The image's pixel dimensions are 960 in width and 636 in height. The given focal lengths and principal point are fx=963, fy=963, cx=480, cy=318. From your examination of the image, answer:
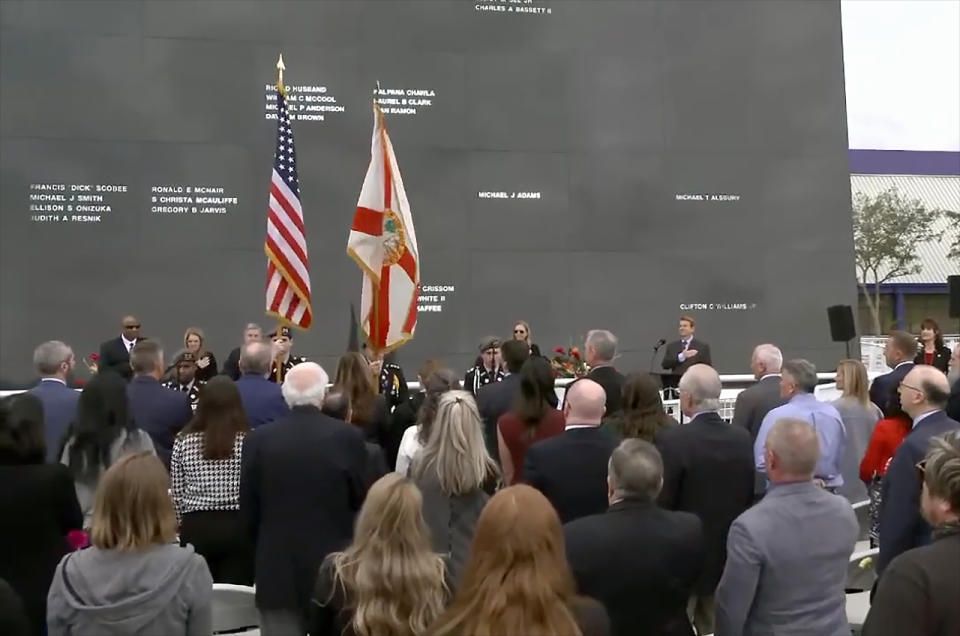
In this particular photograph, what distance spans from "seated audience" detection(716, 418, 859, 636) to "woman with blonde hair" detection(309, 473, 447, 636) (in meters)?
1.10

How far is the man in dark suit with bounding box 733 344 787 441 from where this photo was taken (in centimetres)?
650

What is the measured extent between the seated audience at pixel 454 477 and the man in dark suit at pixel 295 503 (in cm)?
35

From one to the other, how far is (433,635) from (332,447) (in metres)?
1.90

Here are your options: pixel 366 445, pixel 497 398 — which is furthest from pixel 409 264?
pixel 366 445

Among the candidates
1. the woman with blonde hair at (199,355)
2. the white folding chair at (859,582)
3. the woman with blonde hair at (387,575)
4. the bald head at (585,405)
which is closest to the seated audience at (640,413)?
the bald head at (585,405)

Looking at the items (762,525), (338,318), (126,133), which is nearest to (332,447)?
(762,525)

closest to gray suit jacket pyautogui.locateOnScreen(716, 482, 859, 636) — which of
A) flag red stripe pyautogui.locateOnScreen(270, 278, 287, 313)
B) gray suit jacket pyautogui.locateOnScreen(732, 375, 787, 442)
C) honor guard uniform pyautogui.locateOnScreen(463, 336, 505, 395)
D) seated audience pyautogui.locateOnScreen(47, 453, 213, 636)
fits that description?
seated audience pyautogui.locateOnScreen(47, 453, 213, 636)

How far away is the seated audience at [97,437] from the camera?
488 centimetres

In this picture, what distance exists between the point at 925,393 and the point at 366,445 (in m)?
2.69

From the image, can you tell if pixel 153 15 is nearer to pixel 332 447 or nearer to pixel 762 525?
pixel 332 447

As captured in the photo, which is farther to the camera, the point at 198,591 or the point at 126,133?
the point at 126,133

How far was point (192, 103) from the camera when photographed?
1280 cm

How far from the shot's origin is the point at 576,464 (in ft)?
14.4

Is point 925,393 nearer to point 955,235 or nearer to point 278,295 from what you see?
point 278,295
